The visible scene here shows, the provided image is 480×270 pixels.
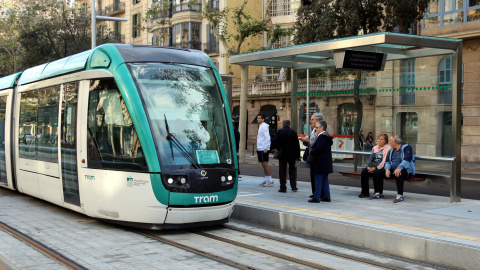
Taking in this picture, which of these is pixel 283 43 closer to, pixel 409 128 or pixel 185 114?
pixel 409 128

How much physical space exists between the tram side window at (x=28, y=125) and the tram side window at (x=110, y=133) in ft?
9.77

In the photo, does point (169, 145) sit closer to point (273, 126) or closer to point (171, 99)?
point (171, 99)

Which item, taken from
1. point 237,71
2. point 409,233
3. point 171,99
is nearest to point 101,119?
point 171,99

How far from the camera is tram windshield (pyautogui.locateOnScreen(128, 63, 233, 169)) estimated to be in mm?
8500

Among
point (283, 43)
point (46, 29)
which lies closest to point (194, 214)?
point (46, 29)

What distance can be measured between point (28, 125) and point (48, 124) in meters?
1.54

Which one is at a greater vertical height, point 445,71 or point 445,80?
point 445,71

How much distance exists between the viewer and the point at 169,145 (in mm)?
8461

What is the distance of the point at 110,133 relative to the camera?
8898mm

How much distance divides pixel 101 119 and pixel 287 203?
3959 millimetres

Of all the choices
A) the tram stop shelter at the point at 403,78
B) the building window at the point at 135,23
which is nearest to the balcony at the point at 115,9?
the building window at the point at 135,23

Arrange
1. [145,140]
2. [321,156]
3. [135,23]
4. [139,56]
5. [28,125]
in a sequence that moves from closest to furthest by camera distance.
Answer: [145,140] < [139,56] < [321,156] < [28,125] < [135,23]

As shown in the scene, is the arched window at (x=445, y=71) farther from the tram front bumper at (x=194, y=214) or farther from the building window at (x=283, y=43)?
the building window at (x=283, y=43)

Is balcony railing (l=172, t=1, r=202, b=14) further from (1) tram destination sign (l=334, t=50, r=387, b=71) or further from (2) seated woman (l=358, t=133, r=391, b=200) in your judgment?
(2) seated woman (l=358, t=133, r=391, b=200)
